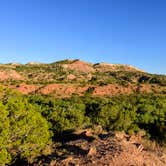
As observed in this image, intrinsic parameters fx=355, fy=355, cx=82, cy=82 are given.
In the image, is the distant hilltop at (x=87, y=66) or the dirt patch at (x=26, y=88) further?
the distant hilltop at (x=87, y=66)

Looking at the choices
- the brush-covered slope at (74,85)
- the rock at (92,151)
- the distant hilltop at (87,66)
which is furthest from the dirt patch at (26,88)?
the rock at (92,151)

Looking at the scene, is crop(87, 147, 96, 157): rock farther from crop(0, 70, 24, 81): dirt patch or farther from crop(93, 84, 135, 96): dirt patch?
crop(0, 70, 24, 81): dirt patch

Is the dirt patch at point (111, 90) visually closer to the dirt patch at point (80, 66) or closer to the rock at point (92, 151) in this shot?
the dirt patch at point (80, 66)

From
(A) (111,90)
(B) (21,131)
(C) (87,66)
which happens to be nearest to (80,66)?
(C) (87,66)

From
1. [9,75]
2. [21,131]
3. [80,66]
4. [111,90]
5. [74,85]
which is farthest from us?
[80,66]

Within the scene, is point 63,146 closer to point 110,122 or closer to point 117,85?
point 110,122

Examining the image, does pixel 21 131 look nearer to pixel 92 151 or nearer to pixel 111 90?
pixel 92 151

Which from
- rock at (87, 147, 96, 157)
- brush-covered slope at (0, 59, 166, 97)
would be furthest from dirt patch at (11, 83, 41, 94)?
rock at (87, 147, 96, 157)

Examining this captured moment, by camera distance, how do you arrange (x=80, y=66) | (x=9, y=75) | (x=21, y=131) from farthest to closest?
(x=80, y=66), (x=9, y=75), (x=21, y=131)

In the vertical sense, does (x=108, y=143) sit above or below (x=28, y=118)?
below

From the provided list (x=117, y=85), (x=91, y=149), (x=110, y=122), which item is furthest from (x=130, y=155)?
(x=117, y=85)

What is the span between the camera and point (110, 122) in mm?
32969

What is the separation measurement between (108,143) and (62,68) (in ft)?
419

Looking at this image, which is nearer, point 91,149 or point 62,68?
point 91,149
